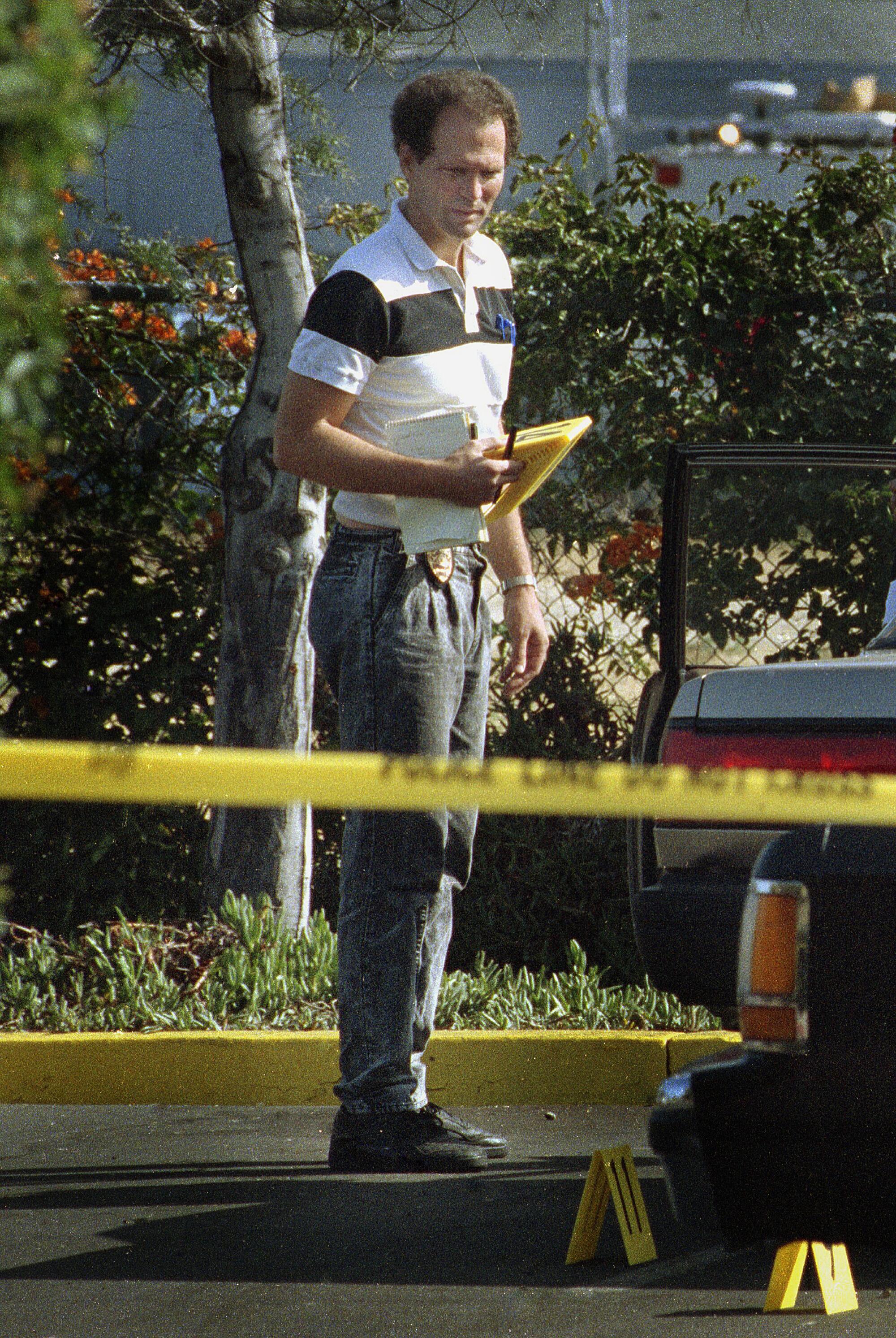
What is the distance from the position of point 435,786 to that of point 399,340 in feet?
5.51

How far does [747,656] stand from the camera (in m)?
6.04

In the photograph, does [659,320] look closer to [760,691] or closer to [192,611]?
[192,611]

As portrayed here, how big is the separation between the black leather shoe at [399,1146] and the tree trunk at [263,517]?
1745 mm

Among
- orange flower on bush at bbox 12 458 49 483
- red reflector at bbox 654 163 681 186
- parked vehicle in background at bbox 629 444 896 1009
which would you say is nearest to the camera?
parked vehicle in background at bbox 629 444 896 1009

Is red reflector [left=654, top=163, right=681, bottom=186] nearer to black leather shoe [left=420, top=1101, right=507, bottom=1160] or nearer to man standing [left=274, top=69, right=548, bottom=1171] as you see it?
man standing [left=274, top=69, right=548, bottom=1171]

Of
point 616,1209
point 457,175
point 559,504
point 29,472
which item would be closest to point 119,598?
point 29,472

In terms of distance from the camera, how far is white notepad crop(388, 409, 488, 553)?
130 inches

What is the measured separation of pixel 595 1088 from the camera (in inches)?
172

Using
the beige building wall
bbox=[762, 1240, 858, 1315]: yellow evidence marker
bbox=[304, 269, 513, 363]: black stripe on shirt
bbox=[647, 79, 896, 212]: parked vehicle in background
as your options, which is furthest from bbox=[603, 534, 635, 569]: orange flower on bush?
bbox=[647, 79, 896, 212]: parked vehicle in background

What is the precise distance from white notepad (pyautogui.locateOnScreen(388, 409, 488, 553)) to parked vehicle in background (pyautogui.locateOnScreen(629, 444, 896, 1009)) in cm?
60

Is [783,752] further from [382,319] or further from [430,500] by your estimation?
[382,319]

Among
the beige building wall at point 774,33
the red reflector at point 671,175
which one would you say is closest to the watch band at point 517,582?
the beige building wall at point 774,33

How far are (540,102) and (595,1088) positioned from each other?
583 inches

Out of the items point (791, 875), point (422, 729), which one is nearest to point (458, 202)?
point (422, 729)
